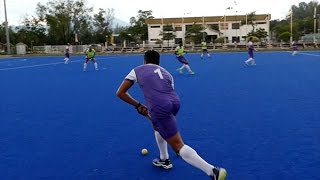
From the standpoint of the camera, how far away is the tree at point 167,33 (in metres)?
76.4

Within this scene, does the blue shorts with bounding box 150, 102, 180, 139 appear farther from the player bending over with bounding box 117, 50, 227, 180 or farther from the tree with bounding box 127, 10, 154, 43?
the tree with bounding box 127, 10, 154, 43

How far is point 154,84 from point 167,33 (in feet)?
238

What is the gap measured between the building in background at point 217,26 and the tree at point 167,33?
347 cm

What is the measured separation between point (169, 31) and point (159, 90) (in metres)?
74.5

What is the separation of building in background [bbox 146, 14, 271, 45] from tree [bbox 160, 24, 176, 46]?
3.47 metres

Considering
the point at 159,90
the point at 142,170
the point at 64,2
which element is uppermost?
the point at 64,2

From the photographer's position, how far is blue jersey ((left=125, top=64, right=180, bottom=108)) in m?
4.74

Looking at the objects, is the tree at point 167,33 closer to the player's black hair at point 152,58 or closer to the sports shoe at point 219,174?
the player's black hair at point 152,58

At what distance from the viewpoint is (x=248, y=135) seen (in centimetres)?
749

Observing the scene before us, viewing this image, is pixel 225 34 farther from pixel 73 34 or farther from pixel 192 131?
pixel 192 131

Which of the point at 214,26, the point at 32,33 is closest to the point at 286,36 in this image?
the point at 214,26

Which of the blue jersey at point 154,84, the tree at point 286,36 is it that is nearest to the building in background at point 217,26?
the tree at point 286,36

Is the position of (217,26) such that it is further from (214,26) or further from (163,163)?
(163,163)

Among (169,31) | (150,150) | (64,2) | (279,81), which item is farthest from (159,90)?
(64,2)
